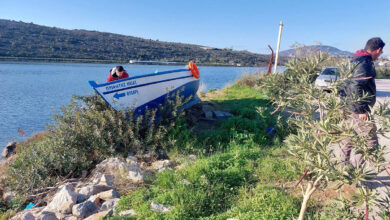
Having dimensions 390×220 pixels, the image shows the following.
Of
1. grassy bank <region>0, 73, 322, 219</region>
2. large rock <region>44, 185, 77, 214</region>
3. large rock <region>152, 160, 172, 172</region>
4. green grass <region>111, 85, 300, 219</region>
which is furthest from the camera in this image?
large rock <region>152, 160, 172, 172</region>

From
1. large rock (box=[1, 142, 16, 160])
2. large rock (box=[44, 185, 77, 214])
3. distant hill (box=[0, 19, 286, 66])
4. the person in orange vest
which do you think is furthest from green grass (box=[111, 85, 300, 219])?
distant hill (box=[0, 19, 286, 66])

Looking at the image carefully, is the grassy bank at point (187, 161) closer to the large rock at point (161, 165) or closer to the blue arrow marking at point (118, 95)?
the large rock at point (161, 165)

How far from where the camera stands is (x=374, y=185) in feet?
12.1

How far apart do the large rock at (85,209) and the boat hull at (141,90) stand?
2898 millimetres

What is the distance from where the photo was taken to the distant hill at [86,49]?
42.7 metres

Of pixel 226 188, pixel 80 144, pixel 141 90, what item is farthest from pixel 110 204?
pixel 141 90

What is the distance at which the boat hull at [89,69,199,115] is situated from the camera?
6.00 m

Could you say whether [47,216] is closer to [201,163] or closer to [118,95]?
[201,163]

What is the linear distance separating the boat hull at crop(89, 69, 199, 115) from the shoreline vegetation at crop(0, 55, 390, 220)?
0.33 meters

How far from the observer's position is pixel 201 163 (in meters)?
4.18

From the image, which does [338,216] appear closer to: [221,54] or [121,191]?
[121,191]

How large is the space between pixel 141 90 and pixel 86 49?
48659 millimetres

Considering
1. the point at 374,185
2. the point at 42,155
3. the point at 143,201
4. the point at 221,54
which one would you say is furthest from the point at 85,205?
the point at 221,54

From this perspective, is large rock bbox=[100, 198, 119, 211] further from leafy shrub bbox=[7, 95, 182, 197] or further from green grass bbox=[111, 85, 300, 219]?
leafy shrub bbox=[7, 95, 182, 197]
